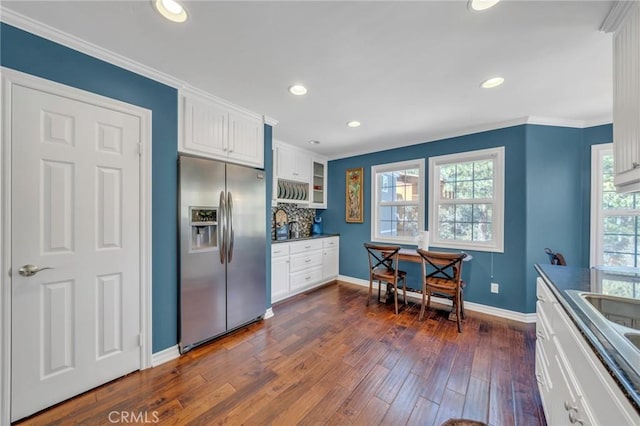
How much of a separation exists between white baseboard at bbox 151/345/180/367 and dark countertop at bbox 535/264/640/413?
104 inches

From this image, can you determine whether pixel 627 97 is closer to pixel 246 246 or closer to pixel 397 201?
pixel 397 201

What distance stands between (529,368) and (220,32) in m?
3.41

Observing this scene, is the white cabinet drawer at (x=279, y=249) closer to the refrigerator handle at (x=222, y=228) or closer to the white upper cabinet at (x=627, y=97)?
the refrigerator handle at (x=222, y=228)

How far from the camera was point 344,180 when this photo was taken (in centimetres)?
468

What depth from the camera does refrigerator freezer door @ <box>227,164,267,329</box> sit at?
98.8 inches

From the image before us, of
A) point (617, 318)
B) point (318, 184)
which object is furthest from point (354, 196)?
point (617, 318)

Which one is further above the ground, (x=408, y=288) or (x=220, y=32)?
(x=220, y=32)

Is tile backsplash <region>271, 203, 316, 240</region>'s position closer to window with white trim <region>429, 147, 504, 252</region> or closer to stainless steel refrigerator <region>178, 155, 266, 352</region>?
stainless steel refrigerator <region>178, 155, 266, 352</region>

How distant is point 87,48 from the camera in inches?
65.9

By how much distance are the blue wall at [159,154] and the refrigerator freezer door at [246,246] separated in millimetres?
495

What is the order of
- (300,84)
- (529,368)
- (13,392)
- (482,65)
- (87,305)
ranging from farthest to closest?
(300,84) < (529,368) < (482,65) < (87,305) < (13,392)

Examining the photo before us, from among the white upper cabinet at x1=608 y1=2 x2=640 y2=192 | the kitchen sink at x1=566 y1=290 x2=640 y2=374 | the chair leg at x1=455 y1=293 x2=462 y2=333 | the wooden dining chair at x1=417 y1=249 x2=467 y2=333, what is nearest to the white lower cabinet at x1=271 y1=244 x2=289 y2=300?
the wooden dining chair at x1=417 y1=249 x2=467 y2=333

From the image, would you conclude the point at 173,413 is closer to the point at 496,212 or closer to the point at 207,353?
the point at 207,353

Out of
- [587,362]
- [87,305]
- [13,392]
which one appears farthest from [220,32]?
[13,392]
